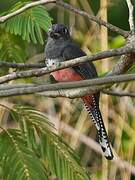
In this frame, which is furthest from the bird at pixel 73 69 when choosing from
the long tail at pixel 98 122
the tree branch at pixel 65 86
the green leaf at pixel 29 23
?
the tree branch at pixel 65 86

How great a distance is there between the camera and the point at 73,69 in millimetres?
2594

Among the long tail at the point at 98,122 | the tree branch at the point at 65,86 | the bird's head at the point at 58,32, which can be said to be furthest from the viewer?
the bird's head at the point at 58,32

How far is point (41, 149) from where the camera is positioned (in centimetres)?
208

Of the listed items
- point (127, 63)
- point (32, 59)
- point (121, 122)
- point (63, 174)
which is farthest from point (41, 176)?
point (32, 59)

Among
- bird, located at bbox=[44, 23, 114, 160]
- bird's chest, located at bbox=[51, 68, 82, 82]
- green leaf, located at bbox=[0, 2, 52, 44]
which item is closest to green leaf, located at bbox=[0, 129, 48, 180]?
green leaf, located at bbox=[0, 2, 52, 44]

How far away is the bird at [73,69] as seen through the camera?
8.07 feet

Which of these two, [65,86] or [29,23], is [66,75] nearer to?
[29,23]

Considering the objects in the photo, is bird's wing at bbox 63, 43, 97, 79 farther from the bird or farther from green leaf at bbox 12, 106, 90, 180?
green leaf at bbox 12, 106, 90, 180

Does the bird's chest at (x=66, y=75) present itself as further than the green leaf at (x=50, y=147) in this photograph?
Yes

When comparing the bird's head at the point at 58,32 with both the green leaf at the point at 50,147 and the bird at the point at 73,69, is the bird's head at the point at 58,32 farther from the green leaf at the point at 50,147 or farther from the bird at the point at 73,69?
the green leaf at the point at 50,147

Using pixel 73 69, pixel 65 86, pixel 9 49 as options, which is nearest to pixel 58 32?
pixel 73 69

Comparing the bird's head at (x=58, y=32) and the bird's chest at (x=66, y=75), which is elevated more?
the bird's head at (x=58, y=32)

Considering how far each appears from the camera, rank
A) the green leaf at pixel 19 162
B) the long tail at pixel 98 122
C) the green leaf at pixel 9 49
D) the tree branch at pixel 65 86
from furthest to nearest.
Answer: the long tail at pixel 98 122 → the green leaf at pixel 9 49 → the green leaf at pixel 19 162 → the tree branch at pixel 65 86

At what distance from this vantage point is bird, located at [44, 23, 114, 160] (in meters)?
2.46
